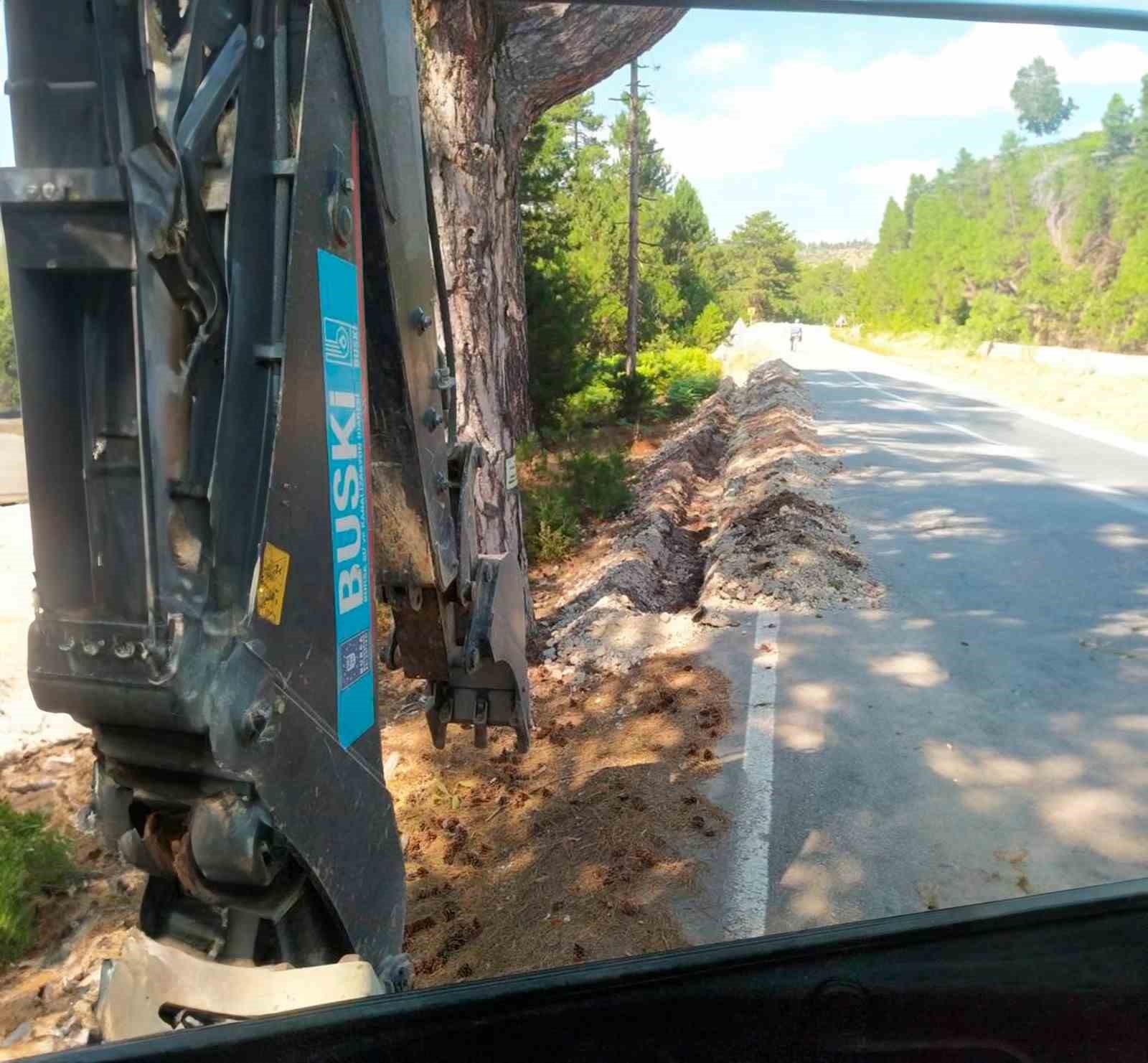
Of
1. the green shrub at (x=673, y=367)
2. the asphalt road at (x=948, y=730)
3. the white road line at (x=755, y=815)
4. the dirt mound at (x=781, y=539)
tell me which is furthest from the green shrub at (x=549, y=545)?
the green shrub at (x=673, y=367)

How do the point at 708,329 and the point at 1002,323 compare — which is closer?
the point at 708,329

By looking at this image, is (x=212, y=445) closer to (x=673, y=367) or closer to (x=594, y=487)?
(x=594, y=487)

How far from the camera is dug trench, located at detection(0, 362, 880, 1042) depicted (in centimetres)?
418

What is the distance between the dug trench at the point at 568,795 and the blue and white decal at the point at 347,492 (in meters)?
0.53

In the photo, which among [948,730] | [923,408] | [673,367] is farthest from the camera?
[673,367]

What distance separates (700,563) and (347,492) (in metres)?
9.33

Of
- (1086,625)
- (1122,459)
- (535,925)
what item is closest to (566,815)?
(535,925)

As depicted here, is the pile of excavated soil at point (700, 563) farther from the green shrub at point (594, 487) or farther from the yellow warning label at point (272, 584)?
the yellow warning label at point (272, 584)

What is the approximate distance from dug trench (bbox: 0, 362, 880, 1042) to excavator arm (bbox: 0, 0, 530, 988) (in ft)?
1.34

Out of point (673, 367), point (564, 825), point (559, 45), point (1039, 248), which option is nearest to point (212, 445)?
point (564, 825)

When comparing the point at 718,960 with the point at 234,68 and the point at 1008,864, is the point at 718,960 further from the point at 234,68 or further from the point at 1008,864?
the point at 1008,864

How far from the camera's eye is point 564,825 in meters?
5.08

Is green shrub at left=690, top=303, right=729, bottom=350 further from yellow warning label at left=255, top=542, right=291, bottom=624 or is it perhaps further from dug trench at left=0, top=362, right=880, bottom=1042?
yellow warning label at left=255, top=542, right=291, bottom=624

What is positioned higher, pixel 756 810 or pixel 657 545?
pixel 657 545
